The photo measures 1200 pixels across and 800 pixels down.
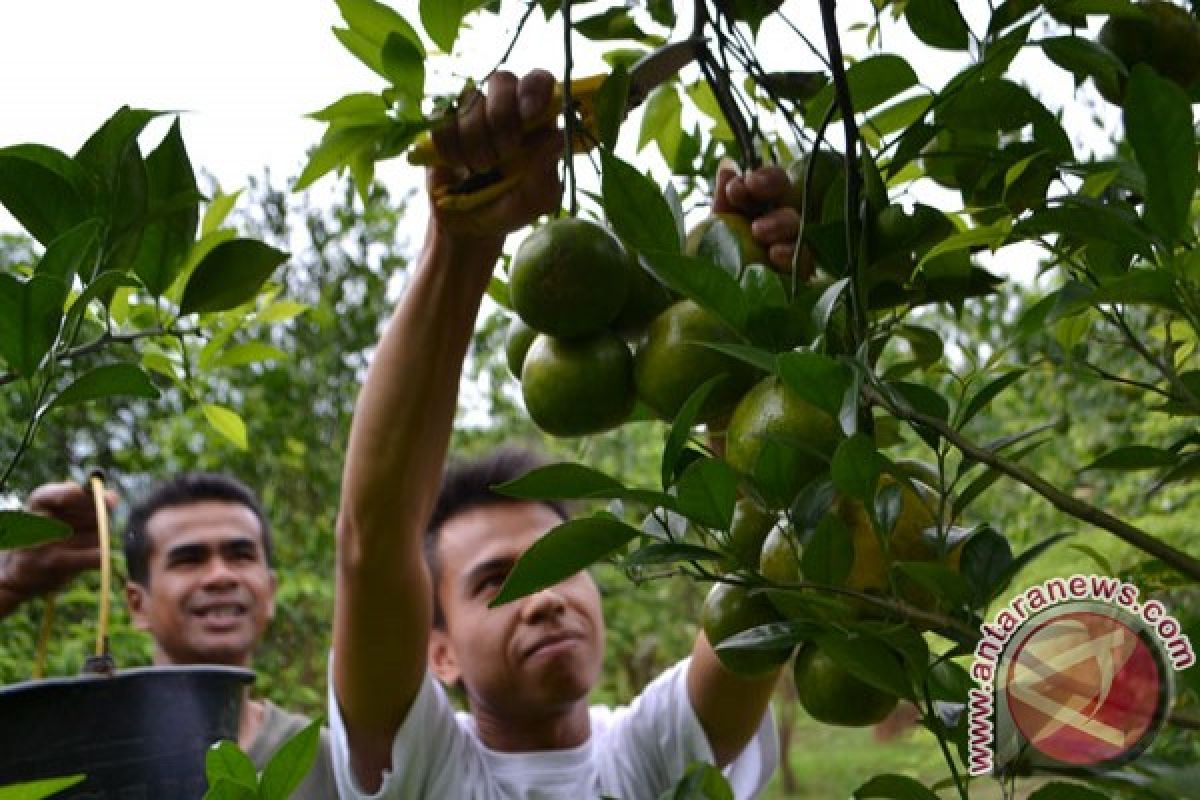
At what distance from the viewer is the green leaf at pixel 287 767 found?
0.49 m

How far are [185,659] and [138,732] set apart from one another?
86 cm

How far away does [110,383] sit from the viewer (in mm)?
522

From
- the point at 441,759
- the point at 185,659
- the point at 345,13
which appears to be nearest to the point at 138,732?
the point at 441,759

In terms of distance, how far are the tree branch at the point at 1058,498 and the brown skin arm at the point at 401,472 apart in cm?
47

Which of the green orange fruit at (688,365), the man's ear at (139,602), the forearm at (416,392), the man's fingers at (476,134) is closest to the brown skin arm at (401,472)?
the forearm at (416,392)

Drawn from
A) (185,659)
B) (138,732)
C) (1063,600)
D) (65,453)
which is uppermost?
(65,453)

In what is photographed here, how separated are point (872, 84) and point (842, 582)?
23cm

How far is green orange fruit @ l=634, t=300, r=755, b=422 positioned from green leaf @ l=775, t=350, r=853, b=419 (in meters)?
0.09

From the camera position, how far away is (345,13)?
0.67 metres

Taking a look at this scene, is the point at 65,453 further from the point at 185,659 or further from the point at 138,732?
the point at 138,732

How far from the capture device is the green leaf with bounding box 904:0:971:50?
0.55 m

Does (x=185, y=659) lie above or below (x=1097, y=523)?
above

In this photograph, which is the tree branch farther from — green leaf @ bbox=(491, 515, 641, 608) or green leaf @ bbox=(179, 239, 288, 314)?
green leaf @ bbox=(179, 239, 288, 314)

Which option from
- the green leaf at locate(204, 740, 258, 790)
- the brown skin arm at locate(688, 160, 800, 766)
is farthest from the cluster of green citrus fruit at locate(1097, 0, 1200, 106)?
the brown skin arm at locate(688, 160, 800, 766)
